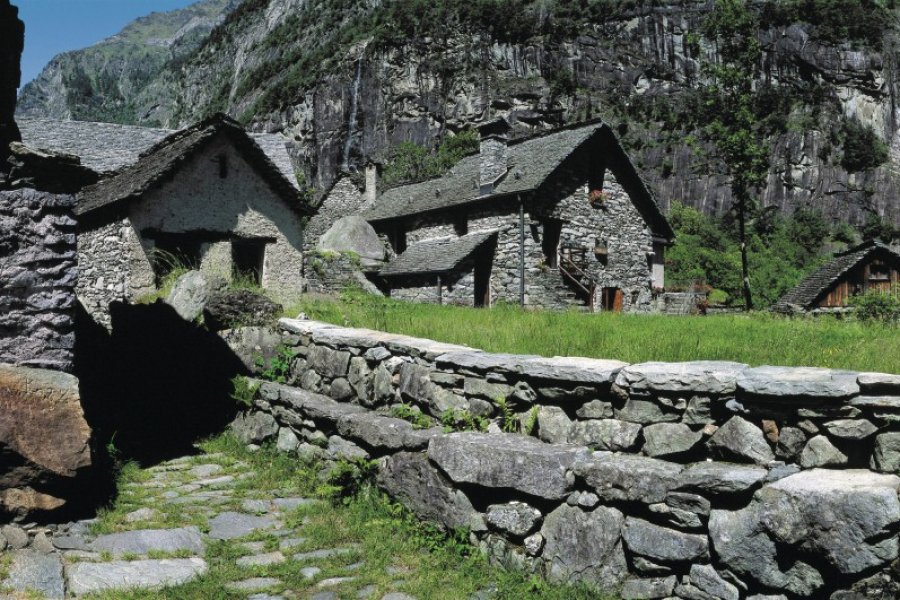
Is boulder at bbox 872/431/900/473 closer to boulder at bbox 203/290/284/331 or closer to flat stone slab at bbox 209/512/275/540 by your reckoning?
flat stone slab at bbox 209/512/275/540

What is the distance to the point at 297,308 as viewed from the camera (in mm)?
9328

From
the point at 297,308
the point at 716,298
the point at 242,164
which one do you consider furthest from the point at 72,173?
the point at 716,298

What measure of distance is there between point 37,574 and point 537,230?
19.2 meters

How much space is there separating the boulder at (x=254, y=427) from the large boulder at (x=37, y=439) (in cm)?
237

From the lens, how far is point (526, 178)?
22062 mm

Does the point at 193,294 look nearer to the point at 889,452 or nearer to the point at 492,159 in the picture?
the point at 889,452

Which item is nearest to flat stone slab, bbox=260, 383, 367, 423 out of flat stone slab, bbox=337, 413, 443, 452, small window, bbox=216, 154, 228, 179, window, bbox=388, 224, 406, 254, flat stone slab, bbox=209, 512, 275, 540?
flat stone slab, bbox=337, 413, 443, 452

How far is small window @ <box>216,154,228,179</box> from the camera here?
52.0 ft

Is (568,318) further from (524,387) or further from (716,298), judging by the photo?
(716,298)

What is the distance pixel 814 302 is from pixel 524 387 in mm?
21638

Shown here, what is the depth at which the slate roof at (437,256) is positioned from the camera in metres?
21.0

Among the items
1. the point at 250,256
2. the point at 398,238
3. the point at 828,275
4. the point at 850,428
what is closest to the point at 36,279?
the point at 850,428

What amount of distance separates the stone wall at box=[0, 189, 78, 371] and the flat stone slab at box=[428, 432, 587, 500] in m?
3.34

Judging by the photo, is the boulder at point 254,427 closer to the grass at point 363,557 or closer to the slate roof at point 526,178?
the grass at point 363,557
